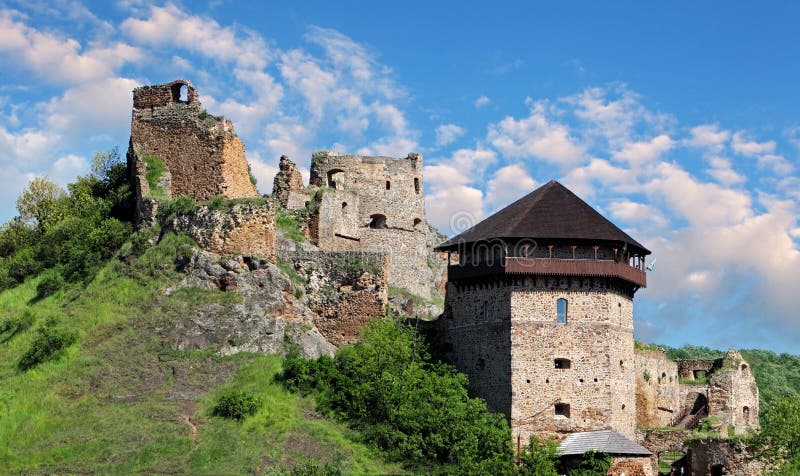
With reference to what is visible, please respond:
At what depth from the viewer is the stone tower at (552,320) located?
42.7 metres

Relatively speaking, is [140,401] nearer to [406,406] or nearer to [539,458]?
[406,406]

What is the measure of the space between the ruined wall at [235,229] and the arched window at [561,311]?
1262 centimetres

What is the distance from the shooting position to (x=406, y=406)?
1654 inches

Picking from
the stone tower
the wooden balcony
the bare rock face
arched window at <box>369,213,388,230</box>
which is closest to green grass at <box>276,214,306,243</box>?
the bare rock face

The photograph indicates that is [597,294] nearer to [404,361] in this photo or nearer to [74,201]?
[404,361]

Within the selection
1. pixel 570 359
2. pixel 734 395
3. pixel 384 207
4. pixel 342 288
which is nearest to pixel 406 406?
pixel 570 359

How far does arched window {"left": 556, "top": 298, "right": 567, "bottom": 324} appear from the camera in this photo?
43.6m

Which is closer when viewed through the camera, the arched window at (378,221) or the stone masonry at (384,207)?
the stone masonry at (384,207)

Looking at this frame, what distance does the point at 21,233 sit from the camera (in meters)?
58.1

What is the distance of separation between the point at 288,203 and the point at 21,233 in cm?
1521

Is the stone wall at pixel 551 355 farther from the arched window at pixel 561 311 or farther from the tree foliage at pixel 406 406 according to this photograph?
the tree foliage at pixel 406 406

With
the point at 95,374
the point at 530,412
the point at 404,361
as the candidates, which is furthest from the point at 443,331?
the point at 95,374

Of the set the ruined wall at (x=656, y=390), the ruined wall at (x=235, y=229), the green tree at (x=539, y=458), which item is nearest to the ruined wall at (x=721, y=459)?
the ruined wall at (x=656, y=390)

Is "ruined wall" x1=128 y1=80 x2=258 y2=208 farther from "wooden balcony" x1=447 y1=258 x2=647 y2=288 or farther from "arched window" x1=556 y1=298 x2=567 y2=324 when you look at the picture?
"arched window" x1=556 y1=298 x2=567 y2=324
